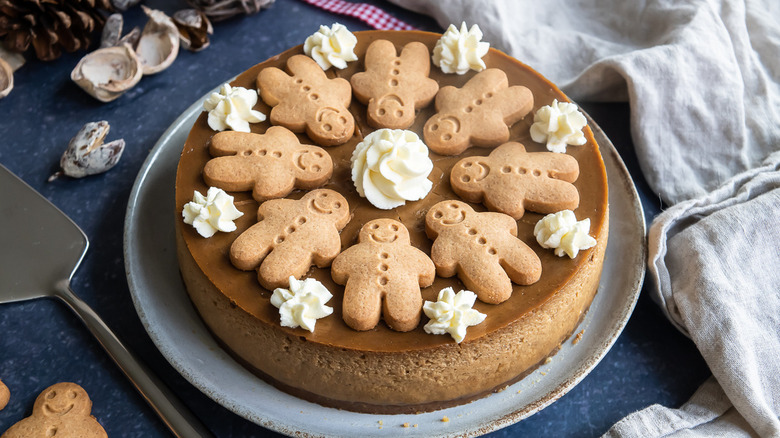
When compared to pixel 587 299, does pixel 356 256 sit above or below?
above

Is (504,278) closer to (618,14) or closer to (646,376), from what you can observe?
(646,376)

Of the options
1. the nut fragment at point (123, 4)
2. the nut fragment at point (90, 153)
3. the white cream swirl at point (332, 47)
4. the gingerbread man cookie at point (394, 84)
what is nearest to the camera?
the gingerbread man cookie at point (394, 84)

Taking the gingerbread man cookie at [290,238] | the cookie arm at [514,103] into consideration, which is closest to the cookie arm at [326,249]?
the gingerbread man cookie at [290,238]

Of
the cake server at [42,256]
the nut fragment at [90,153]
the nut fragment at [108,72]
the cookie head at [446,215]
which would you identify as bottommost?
the cake server at [42,256]

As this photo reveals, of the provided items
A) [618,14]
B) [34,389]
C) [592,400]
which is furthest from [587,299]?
[34,389]

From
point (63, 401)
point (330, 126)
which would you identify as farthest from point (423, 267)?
point (63, 401)

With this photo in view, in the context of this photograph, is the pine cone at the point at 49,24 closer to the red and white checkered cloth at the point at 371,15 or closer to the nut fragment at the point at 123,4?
the nut fragment at the point at 123,4

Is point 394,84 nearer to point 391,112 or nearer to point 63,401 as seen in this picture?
point 391,112

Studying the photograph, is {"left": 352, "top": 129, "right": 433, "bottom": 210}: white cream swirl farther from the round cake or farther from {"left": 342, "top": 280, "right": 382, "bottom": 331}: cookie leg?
{"left": 342, "top": 280, "right": 382, "bottom": 331}: cookie leg
